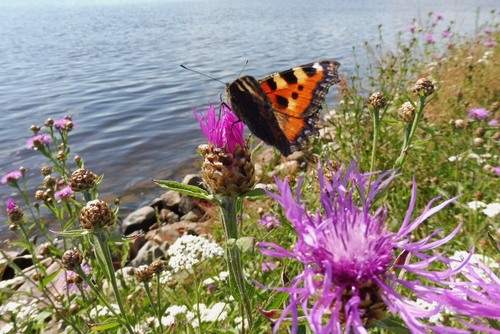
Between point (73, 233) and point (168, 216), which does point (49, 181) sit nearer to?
point (73, 233)

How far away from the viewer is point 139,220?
615 cm

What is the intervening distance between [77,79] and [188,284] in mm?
12018

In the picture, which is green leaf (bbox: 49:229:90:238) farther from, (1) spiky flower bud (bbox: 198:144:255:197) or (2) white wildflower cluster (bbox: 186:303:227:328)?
(2) white wildflower cluster (bbox: 186:303:227:328)

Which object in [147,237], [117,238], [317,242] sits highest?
[317,242]

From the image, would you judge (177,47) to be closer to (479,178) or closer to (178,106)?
(178,106)

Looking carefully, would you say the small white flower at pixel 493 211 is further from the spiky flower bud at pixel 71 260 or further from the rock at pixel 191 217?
the rock at pixel 191 217

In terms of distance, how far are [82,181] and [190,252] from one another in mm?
712

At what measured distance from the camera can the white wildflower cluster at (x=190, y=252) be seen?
237cm

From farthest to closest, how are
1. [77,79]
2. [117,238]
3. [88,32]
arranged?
[88,32] → [77,79] → [117,238]

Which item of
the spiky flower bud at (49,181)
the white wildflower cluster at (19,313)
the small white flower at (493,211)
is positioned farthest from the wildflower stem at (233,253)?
the spiky flower bud at (49,181)

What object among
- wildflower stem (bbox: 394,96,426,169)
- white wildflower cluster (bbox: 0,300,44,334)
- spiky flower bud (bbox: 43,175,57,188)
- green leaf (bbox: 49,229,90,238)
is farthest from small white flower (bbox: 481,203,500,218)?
spiky flower bud (bbox: 43,175,57,188)

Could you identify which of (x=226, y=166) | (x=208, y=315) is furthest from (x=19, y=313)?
(x=226, y=166)

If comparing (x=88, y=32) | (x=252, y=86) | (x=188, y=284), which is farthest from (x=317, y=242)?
(x=88, y=32)

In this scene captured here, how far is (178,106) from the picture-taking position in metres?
11.1
